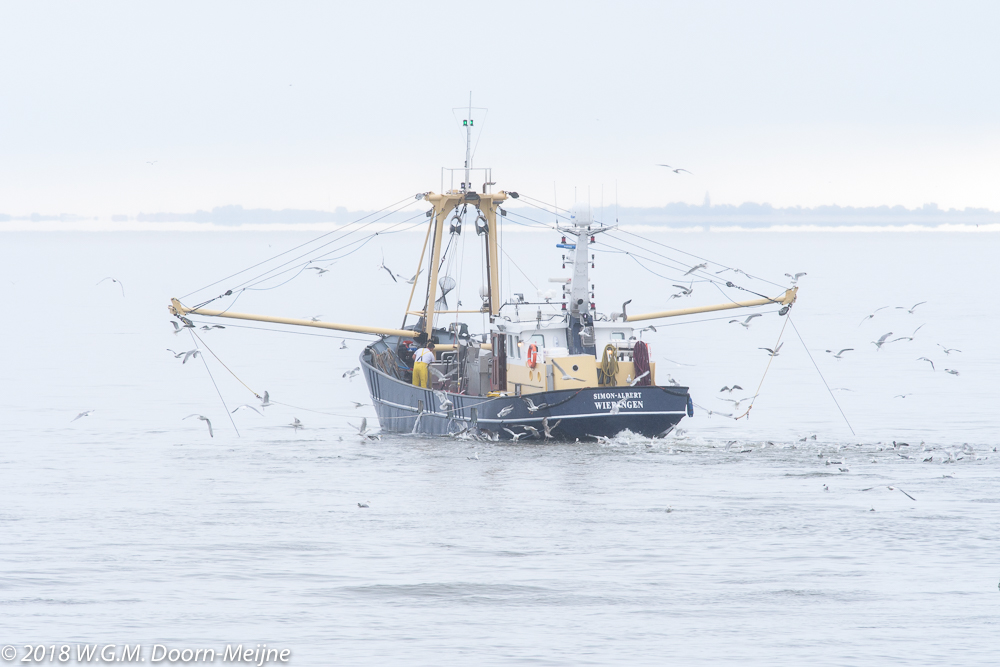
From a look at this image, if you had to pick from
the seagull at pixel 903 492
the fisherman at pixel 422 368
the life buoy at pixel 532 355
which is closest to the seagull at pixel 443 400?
the fisherman at pixel 422 368

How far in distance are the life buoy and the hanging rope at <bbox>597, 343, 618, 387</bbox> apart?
1912 millimetres

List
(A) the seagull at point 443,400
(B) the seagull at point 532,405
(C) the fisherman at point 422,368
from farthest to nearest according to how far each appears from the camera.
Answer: (C) the fisherman at point 422,368
(A) the seagull at point 443,400
(B) the seagull at point 532,405

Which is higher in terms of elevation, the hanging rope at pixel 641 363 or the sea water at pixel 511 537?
the hanging rope at pixel 641 363

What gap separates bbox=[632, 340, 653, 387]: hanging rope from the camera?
3716 cm

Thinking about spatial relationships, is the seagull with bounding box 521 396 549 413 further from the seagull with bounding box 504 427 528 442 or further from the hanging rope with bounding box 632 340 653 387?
the hanging rope with bounding box 632 340 653 387

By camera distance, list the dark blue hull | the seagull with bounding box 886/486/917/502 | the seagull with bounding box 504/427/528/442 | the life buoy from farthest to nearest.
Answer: the seagull with bounding box 504/427/528/442
the life buoy
the dark blue hull
the seagull with bounding box 886/486/917/502

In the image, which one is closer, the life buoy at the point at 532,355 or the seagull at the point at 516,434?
the life buoy at the point at 532,355

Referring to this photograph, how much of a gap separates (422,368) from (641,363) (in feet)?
26.4

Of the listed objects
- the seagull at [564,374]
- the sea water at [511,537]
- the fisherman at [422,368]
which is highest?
the seagull at [564,374]

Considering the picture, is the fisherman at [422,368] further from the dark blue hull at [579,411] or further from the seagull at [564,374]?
the seagull at [564,374]

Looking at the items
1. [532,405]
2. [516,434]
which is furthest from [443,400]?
[532,405]

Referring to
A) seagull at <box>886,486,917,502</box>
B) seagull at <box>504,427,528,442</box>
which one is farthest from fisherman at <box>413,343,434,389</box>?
seagull at <box>886,486,917,502</box>

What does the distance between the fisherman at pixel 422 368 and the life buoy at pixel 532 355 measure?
→ 540 centimetres

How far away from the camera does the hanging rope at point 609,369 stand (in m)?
37.5
